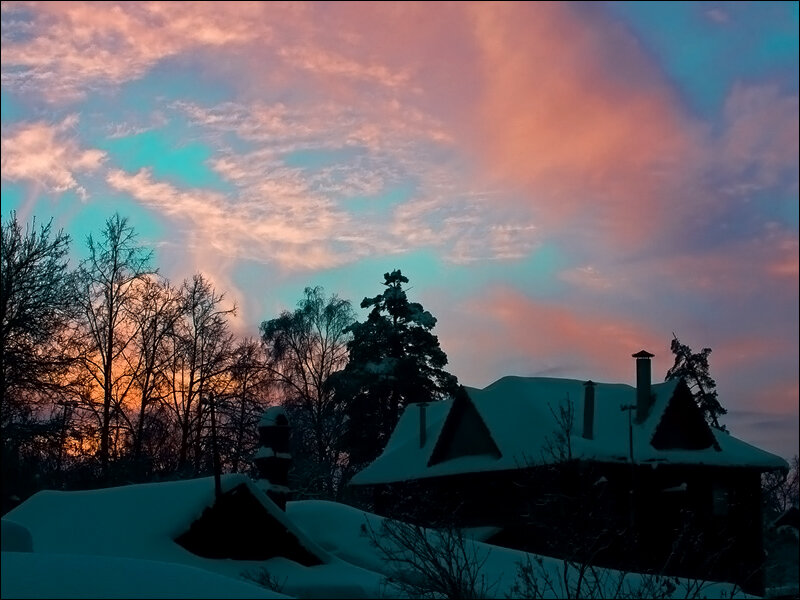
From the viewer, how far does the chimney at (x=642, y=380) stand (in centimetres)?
2800

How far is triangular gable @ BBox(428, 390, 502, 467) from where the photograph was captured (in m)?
28.9

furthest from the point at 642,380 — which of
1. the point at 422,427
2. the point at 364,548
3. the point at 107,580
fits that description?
the point at 107,580

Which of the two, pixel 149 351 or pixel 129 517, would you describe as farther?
pixel 149 351

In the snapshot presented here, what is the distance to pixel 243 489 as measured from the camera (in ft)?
52.3

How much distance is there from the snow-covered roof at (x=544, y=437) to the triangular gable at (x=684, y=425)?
8.6 inches

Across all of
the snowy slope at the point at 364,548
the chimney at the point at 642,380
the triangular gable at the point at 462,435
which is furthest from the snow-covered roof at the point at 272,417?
the chimney at the point at 642,380

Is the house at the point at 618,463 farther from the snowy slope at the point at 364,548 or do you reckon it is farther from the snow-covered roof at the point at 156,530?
the snow-covered roof at the point at 156,530

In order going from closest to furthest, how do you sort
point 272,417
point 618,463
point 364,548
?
point 364,548, point 272,417, point 618,463

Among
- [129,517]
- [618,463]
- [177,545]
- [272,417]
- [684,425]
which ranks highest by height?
[684,425]

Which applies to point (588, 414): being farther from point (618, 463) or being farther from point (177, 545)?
point (177, 545)

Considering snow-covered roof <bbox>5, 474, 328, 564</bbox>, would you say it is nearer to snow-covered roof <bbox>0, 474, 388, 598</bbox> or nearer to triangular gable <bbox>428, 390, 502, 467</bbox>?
snow-covered roof <bbox>0, 474, 388, 598</bbox>

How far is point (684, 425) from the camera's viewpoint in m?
28.4

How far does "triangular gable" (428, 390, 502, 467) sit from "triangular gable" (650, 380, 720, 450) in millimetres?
5203

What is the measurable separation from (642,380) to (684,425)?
6.07ft
